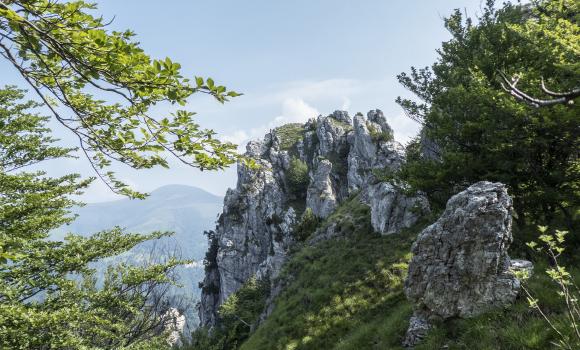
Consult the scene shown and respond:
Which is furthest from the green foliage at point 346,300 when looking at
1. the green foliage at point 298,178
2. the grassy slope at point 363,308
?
the green foliage at point 298,178

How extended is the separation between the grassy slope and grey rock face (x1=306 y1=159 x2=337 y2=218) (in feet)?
102

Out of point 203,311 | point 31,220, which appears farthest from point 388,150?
point 203,311

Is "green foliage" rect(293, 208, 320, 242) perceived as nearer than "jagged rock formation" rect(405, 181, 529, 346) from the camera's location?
No

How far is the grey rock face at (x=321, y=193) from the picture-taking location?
65625mm

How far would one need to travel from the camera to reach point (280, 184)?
81375mm

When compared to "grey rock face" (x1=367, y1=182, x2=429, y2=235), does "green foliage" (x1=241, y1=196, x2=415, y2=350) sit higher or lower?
lower

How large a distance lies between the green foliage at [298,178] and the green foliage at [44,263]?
2552 inches

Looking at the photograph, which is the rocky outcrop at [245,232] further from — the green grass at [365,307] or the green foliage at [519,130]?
the green foliage at [519,130]

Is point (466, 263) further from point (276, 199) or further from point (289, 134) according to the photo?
point (289, 134)

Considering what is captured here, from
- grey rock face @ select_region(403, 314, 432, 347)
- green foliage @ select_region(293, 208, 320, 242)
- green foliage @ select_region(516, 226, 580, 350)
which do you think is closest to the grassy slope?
green foliage @ select_region(516, 226, 580, 350)

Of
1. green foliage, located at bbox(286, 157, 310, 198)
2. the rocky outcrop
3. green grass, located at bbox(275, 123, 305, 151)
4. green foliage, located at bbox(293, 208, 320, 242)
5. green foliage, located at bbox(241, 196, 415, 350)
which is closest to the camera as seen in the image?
green foliage, located at bbox(241, 196, 415, 350)

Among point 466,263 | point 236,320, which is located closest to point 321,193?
point 236,320

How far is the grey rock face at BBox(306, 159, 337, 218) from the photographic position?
65.6 meters

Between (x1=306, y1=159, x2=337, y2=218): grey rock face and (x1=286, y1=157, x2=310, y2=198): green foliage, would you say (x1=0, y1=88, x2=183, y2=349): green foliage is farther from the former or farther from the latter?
(x1=286, y1=157, x2=310, y2=198): green foliage
